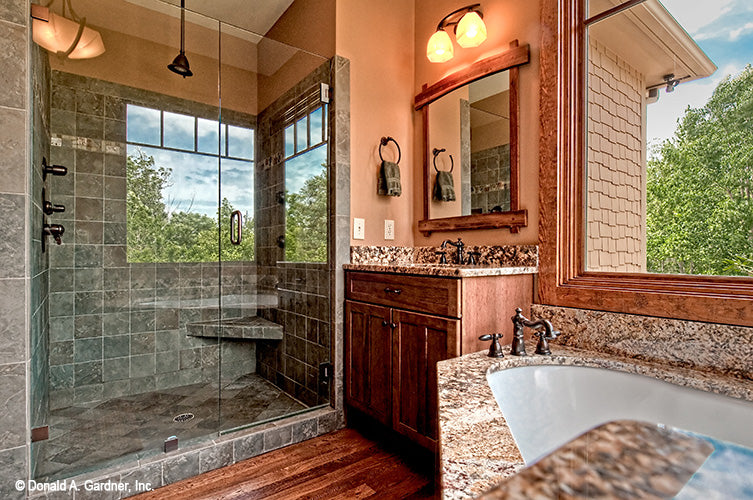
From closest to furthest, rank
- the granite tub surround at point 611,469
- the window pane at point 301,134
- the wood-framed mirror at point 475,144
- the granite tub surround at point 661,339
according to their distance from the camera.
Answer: the granite tub surround at point 611,469 < the granite tub surround at point 661,339 < the wood-framed mirror at point 475,144 < the window pane at point 301,134

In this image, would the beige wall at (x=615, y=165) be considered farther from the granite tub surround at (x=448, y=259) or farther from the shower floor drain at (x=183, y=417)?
the shower floor drain at (x=183, y=417)

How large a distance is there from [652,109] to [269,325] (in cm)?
242

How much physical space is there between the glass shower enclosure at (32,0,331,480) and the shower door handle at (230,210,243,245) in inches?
0.6

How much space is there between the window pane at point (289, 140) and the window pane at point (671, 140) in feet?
5.69

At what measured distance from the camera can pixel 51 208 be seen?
6.46 ft

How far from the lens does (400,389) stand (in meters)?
1.83

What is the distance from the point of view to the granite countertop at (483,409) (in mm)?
589

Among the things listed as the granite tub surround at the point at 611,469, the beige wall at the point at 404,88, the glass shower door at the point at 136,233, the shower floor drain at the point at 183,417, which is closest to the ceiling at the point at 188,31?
the glass shower door at the point at 136,233

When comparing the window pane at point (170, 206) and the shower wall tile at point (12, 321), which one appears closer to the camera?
the shower wall tile at point (12, 321)

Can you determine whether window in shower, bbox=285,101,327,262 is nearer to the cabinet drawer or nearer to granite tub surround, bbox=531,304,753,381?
the cabinet drawer

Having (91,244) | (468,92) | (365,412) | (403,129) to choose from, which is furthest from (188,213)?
(468,92)

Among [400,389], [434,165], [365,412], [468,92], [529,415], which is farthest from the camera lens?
[434,165]

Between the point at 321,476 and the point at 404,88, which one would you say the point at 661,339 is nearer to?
the point at 321,476

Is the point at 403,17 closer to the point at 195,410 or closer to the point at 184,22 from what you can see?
the point at 184,22
